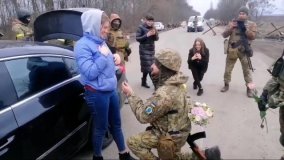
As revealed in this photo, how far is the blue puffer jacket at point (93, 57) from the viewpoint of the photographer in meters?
3.55

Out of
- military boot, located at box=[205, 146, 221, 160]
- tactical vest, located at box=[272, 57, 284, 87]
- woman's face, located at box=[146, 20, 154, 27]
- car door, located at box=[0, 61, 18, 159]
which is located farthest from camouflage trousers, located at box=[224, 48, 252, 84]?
car door, located at box=[0, 61, 18, 159]

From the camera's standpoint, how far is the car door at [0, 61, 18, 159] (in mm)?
2740

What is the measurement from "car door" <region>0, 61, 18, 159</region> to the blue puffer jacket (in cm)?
79

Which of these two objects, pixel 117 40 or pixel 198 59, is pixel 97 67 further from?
pixel 198 59

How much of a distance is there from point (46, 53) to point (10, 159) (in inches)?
49.8

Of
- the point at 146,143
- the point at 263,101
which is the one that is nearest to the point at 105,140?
the point at 146,143

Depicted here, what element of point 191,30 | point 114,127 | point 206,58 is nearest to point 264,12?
point 191,30

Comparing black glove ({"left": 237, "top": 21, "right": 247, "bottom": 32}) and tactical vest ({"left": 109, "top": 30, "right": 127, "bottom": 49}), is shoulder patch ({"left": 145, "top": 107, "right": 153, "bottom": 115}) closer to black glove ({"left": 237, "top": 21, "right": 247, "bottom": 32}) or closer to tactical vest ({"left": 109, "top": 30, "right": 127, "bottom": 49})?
tactical vest ({"left": 109, "top": 30, "right": 127, "bottom": 49})

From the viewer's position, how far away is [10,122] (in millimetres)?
2840

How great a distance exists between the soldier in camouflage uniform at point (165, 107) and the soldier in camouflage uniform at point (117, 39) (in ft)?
11.3

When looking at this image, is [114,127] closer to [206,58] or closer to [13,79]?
[13,79]

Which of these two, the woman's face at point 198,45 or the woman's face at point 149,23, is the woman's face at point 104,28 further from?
the woman's face at point 149,23

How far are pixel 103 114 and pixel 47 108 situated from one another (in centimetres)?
69

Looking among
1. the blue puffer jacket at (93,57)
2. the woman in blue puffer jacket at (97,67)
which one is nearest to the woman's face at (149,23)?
the woman in blue puffer jacket at (97,67)
